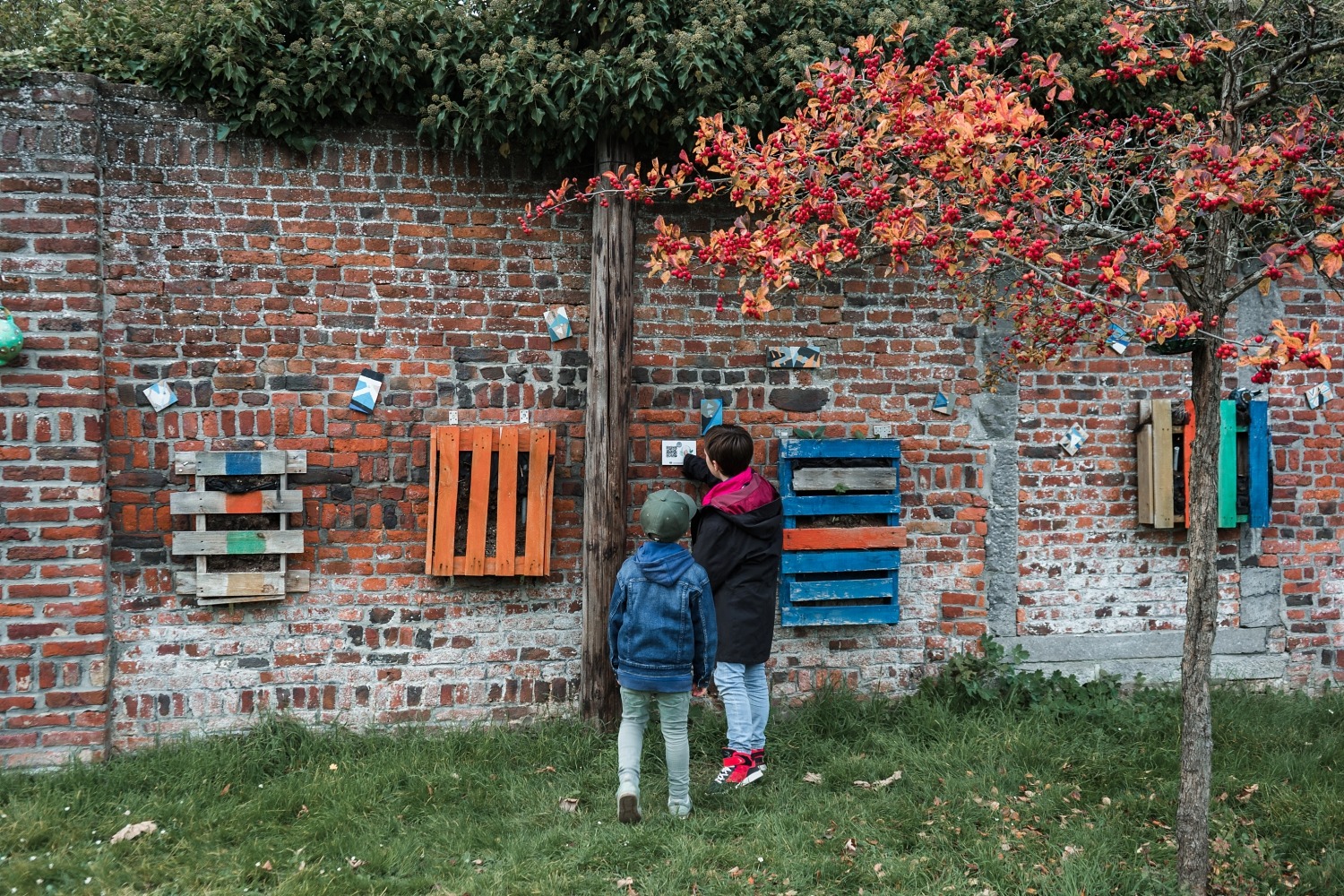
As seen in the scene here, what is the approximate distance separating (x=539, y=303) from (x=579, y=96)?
111 centimetres

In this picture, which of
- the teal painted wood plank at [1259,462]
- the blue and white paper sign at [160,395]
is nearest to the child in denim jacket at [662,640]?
the blue and white paper sign at [160,395]

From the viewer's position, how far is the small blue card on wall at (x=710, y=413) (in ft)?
16.8

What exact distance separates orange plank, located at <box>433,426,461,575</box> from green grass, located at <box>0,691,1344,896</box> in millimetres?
932

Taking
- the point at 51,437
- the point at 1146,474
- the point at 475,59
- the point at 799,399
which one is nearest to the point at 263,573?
the point at 51,437

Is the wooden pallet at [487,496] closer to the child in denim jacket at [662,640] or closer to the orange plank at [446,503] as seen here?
the orange plank at [446,503]

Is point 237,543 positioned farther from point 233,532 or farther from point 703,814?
point 703,814

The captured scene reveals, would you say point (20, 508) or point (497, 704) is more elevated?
point (20, 508)

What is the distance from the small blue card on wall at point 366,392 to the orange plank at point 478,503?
1.88ft

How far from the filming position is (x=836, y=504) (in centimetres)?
511

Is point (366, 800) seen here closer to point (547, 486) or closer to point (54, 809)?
point (54, 809)

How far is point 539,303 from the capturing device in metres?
4.99

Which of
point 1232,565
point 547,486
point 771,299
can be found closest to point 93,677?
point 547,486

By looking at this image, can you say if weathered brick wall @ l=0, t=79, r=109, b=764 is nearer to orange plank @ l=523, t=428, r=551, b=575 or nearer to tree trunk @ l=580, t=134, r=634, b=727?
orange plank @ l=523, t=428, r=551, b=575

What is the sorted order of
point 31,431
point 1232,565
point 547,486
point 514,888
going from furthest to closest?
point 1232,565 < point 547,486 < point 31,431 < point 514,888
